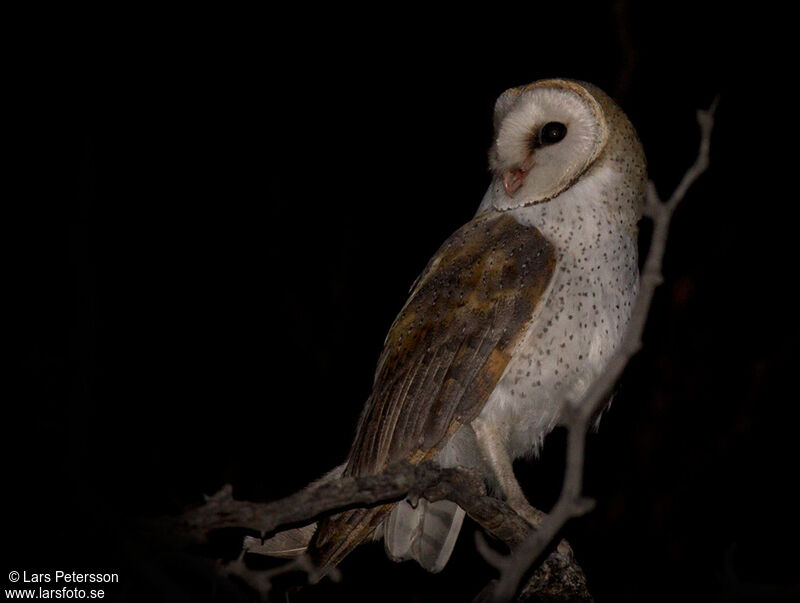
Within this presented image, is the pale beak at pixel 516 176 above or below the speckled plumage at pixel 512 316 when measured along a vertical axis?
above

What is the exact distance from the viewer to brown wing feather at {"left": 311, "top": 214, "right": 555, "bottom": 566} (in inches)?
72.0

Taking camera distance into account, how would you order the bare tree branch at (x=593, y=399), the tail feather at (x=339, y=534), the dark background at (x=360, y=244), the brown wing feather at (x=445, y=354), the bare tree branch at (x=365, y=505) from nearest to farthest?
the bare tree branch at (x=593, y=399) < the bare tree branch at (x=365, y=505) < the tail feather at (x=339, y=534) < the brown wing feather at (x=445, y=354) < the dark background at (x=360, y=244)

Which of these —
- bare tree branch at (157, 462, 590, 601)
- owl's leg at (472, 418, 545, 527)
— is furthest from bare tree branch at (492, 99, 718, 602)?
owl's leg at (472, 418, 545, 527)

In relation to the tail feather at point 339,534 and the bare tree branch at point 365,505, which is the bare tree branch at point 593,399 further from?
the tail feather at point 339,534

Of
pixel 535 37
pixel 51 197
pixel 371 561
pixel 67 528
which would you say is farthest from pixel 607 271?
pixel 535 37

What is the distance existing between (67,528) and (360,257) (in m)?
4.23

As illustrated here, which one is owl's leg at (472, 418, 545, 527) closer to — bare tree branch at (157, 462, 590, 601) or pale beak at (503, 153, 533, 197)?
bare tree branch at (157, 462, 590, 601)

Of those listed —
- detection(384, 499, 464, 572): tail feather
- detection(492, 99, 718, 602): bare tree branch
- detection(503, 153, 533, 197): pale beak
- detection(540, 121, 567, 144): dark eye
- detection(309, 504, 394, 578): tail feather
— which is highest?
detection(540, 121, 567, 144): dark eye

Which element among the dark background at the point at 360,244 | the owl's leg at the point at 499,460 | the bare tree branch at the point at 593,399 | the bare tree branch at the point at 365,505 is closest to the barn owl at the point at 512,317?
the owl's leg at the point at 499,460

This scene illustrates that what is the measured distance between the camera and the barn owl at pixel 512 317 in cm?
186

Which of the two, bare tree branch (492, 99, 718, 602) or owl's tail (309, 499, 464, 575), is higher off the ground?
bare tree branch (492, 99, 718, 602)

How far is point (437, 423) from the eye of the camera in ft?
6.01

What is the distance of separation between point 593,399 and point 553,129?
1255 mm

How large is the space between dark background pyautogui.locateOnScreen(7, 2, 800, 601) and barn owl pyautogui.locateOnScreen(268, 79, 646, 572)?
4.78 feet
